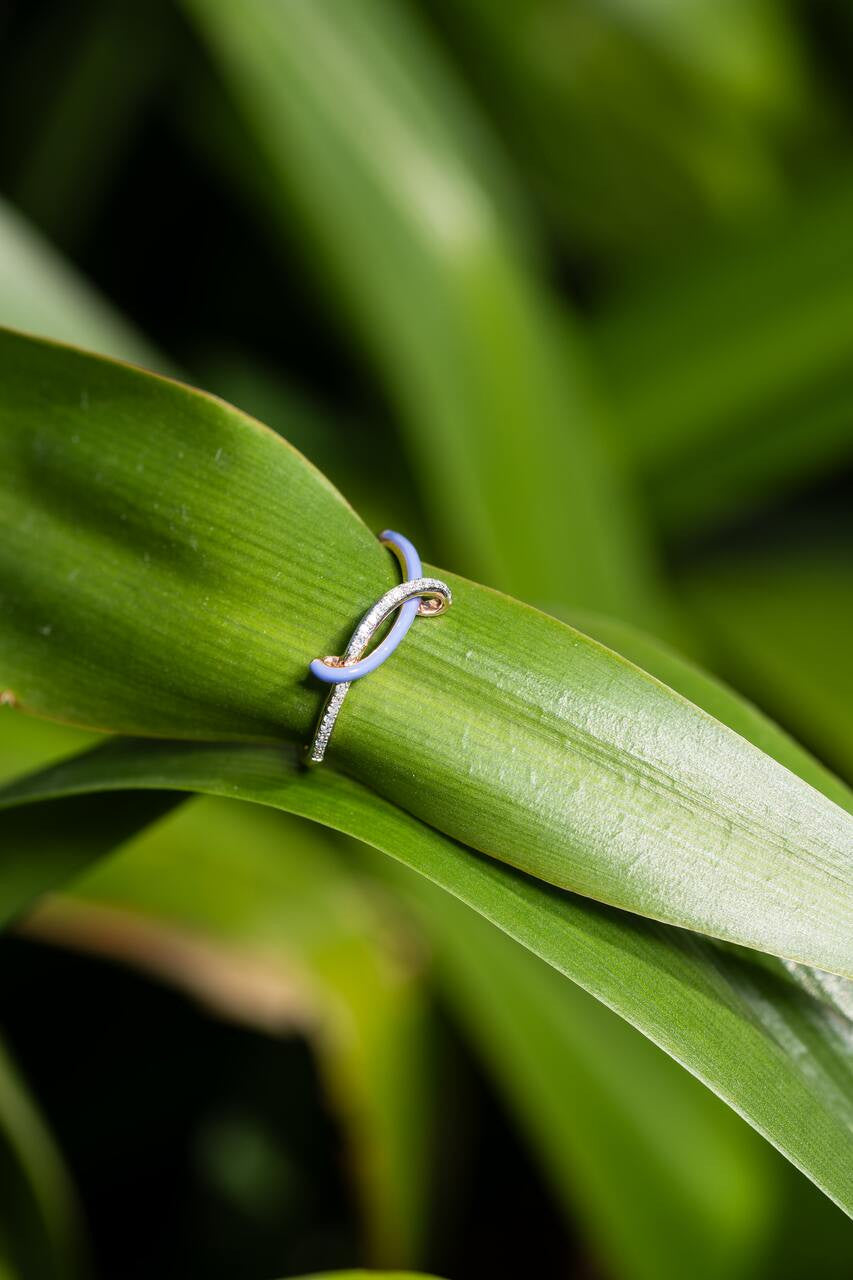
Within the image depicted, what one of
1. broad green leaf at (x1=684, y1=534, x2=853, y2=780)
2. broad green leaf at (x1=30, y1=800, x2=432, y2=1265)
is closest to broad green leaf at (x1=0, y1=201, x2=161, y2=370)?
broad green leaf at (x1=30, y1=800, x2=432, y2=1265)

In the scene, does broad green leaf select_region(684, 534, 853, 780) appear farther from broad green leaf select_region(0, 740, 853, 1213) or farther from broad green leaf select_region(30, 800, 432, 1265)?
broad green leaf select_region(0, 740, 853, 1213)

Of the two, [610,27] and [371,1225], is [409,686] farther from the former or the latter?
[610,27]

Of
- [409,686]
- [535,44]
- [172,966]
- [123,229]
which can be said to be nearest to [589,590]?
[172,966]

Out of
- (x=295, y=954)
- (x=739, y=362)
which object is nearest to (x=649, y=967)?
(x=295, y=954)

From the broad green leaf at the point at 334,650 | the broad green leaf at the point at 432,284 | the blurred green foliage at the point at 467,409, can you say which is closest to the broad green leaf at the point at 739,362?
the blurred green foliage at the point at 467,409

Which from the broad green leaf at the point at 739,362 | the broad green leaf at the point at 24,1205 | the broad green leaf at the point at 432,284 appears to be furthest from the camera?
the broad green leaf at the point at 739,362

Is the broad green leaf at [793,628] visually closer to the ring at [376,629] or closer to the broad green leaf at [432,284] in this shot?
the broad green leaf at [432,284]

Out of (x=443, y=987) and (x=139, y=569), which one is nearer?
(x=139, y=569)

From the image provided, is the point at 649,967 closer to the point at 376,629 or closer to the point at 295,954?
the point at 376,629
